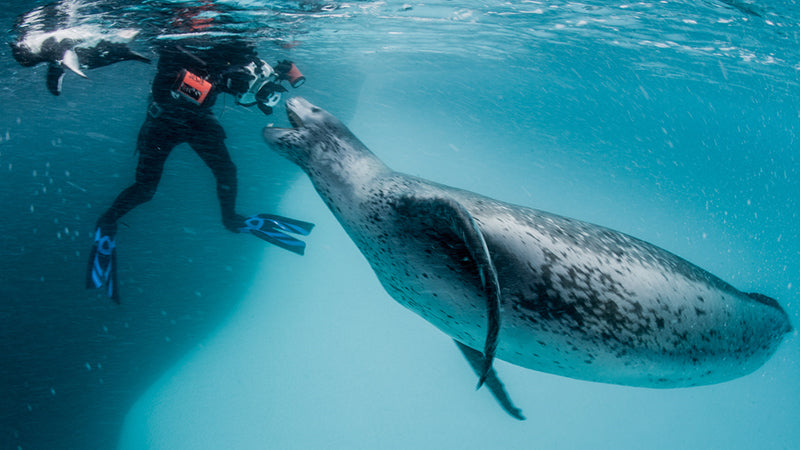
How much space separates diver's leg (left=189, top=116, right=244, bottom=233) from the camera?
16.1 feet

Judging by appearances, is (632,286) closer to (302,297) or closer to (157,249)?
(157,249)

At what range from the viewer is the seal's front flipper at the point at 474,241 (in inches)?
61.7

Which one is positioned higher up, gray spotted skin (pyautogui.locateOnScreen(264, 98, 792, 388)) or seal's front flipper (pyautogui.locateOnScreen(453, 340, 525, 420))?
gray spotted skin (pyautogui.locateOnScreen(264, 98, 792, 388))

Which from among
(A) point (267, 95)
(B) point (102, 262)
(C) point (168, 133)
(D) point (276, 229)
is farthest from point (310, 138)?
(B) point (102, 262)

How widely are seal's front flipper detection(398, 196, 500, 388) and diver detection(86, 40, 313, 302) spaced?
3.03m

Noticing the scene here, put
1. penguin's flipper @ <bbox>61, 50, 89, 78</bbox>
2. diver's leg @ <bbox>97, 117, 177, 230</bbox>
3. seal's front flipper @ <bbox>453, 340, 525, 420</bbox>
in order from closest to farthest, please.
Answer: seal's front flipper @ <bbox>453, 340, 525, 420</bbox> → penguin's flipper @ <bbox>61, 50, 89, 78</bbox> → diver's leg @ <bbox>97, 117, 177, 230</bbox>

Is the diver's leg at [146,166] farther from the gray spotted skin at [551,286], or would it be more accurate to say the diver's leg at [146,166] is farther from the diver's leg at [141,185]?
the gray spotted skin at [551,286]

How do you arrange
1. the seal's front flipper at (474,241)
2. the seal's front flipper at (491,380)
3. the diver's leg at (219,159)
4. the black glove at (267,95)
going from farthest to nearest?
the diver's leg at (219,159), the black glove at (267,95), the seal's front flipper at (491,380), the seal's front flipper at (474,241)

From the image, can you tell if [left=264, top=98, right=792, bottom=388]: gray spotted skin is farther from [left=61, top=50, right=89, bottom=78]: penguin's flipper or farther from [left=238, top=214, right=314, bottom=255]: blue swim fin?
[left=61, top=50, right=89, bottom=78]: penguin's flipper

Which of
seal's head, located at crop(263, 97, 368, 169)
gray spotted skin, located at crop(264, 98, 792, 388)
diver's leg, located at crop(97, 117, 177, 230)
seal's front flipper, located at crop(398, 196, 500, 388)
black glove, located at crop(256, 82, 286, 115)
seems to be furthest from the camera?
diver's leg, located at crop(97, 117, 177, 230)

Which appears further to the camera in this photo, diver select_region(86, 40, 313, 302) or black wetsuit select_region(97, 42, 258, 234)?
black wetsuit select_region(97, 42, 258, 234)

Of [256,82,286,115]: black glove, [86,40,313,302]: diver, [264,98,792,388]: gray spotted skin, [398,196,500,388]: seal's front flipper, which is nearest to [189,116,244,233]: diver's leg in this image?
[86,40,313,302]: diver

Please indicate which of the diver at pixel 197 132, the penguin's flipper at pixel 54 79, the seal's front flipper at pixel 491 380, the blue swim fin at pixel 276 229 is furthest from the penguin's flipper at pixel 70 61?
the seal's front flipper at pixel 491 380

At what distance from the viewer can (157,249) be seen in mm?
7664
